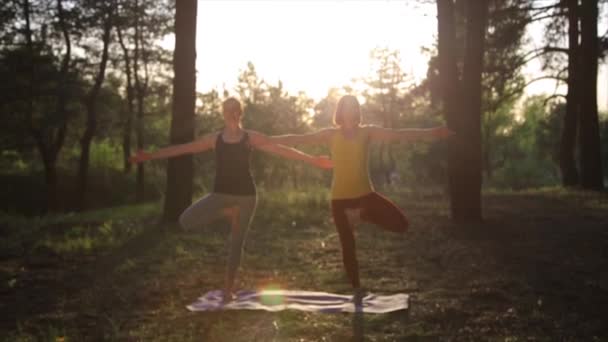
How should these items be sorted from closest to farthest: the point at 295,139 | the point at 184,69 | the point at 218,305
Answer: the point at 218,305
the point at 295,139
the point at 184,69

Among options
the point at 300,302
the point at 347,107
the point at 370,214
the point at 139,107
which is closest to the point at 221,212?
the point at 300,302

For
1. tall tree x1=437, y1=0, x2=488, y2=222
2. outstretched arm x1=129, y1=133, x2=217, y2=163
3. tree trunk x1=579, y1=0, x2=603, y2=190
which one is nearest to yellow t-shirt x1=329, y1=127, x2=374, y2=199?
outstretched arm x1=129, y1=133, x2=217, y2=163

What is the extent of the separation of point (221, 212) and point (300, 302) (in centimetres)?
143

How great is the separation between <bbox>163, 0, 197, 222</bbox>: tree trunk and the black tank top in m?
6.82

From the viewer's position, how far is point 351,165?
25.0ft

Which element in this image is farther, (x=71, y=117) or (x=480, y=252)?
(x=71, y=117)

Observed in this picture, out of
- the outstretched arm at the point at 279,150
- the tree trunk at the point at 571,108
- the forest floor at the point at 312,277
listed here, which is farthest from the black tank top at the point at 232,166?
the tree trunk at the point at 571,108

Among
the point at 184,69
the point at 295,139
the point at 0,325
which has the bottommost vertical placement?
the point at 0,325

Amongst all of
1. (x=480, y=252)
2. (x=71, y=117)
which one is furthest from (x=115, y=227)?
(x=71, y=117)

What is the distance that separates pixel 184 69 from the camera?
14.2m

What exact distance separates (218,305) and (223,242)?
566 cm

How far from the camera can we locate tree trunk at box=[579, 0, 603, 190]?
22781 millimetres

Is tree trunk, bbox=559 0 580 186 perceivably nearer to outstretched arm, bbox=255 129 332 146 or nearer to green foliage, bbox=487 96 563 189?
outstretched arm, bbox=255 129 332 146

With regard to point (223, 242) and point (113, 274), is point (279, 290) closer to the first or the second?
point (113, 274)
